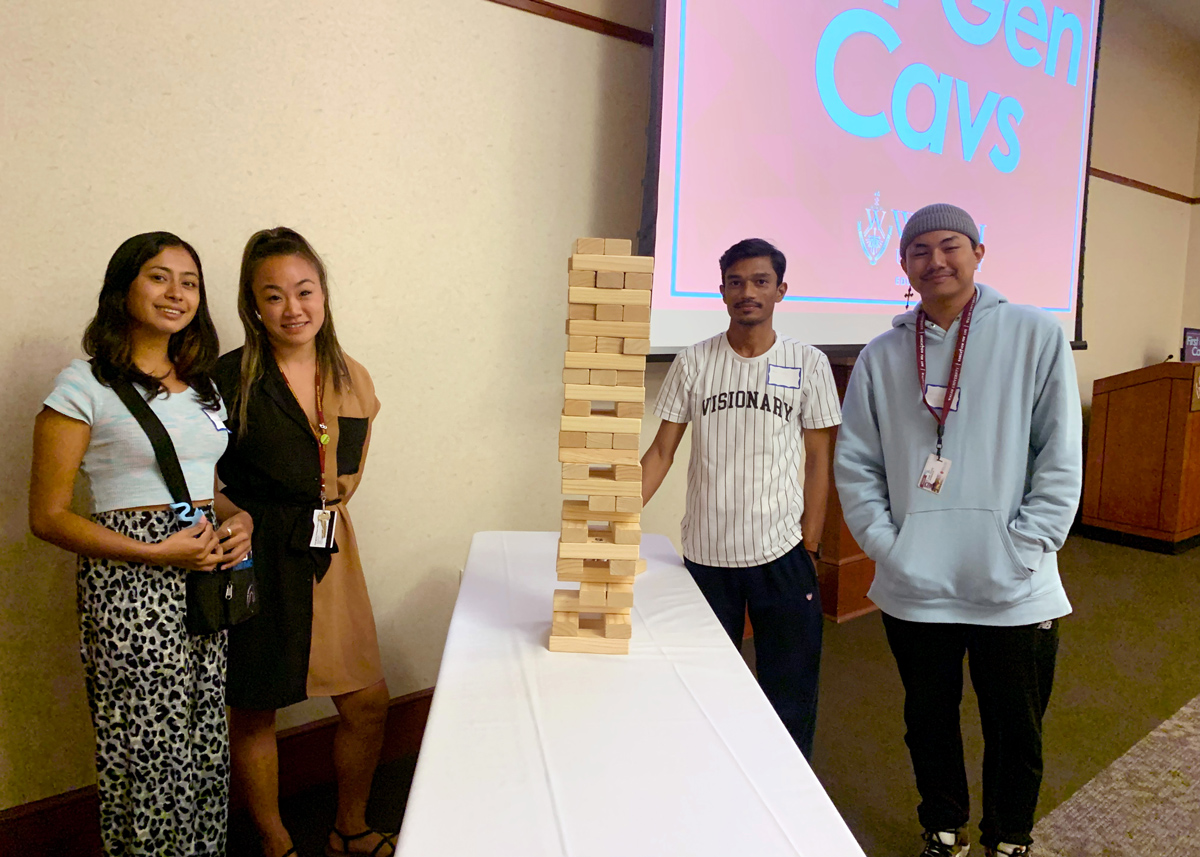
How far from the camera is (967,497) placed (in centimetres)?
A: 156

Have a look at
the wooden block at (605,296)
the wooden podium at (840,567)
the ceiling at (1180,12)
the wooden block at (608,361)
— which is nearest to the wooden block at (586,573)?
the wooden block at (608,361)

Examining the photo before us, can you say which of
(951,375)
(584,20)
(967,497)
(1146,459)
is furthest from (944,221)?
(1146,459)

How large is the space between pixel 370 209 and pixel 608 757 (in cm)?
164

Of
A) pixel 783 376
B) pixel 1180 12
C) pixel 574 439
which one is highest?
pixel 1180 12

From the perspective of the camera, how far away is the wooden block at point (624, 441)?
4.18 ft

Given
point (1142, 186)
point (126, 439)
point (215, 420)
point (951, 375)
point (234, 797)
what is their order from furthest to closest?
point (1142, 186), point (234, 797), point (951, 375), point (215, 420), point (126, 439)

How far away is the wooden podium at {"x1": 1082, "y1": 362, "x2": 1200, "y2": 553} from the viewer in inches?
172

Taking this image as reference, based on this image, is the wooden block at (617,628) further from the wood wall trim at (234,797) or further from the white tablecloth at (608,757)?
the wood wall trim at (234,797)

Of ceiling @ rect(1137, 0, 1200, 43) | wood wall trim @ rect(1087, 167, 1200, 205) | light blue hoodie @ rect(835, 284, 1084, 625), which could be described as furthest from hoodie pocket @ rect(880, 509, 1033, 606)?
ceiling @ rect(1137, 0, 1200, 43)

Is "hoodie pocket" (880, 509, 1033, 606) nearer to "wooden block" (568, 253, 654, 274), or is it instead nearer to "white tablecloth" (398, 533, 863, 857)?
"white tablecloth" (398, 533, 863, 857)

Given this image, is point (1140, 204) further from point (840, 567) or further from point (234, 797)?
point (234, 797)

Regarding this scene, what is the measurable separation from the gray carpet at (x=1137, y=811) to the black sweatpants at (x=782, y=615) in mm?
759

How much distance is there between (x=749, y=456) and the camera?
172 cm

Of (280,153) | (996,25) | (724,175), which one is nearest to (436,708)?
(280,153)
